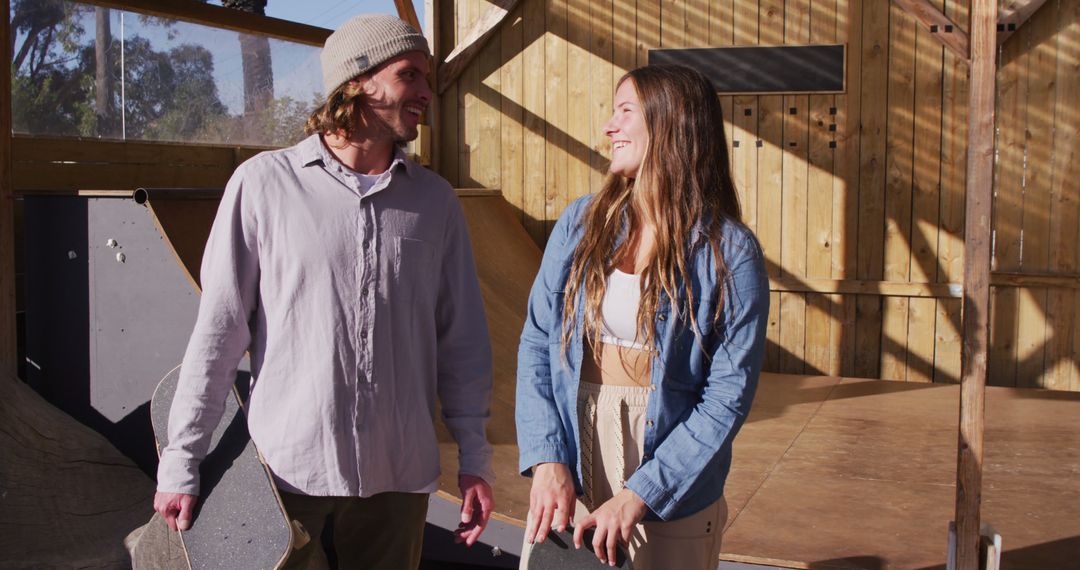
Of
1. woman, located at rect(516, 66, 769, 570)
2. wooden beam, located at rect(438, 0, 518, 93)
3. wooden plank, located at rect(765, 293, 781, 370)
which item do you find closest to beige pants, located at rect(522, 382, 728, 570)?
woman, located at rect(516, 66, 769, 570)

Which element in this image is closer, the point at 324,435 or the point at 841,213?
the point at 324,435

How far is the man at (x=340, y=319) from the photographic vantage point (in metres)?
1.93

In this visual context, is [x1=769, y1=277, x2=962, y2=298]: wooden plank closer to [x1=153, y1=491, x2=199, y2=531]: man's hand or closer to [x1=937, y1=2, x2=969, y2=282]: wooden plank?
[x1=937, y1=2, x2=969, y2=282]: wooden plank

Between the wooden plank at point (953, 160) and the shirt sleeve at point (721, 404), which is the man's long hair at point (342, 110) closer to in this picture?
the shirt sleeve at point (721, 404)

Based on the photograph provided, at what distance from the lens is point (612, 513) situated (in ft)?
5.84

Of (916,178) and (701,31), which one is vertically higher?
(701,31)

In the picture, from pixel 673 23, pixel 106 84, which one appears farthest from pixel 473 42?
pixel 106 84

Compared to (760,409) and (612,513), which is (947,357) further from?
(612,513)

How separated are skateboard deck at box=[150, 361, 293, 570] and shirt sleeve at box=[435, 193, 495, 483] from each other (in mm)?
394

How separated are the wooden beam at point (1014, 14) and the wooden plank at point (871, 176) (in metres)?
0.66

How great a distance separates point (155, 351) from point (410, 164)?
8.70 ft

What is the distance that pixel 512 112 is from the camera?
7.60 m

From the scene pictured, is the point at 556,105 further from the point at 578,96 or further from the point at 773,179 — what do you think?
the point at 773,179

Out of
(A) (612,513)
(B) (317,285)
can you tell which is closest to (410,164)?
(B) (317,285)
